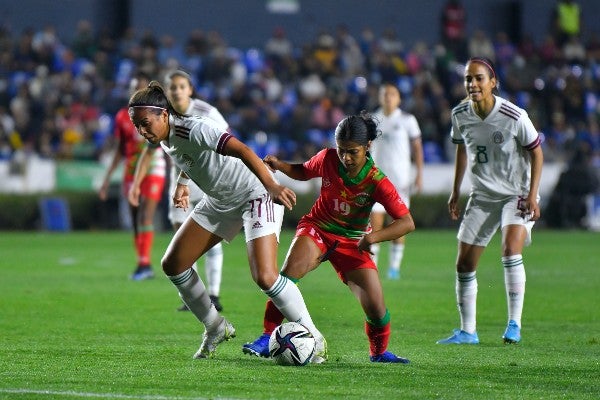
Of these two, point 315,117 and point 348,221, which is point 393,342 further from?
point 315,117

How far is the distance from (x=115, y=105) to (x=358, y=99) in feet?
20.0

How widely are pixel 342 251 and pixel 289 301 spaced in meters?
0.59

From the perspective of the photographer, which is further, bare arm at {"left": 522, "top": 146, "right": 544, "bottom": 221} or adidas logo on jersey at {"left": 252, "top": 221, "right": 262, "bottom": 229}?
bare arm at {"left": 522, "top": 146, "right": 544, "bottom": 221}

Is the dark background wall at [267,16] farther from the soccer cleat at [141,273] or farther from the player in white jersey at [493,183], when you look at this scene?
the player in white jersey at [493,183]

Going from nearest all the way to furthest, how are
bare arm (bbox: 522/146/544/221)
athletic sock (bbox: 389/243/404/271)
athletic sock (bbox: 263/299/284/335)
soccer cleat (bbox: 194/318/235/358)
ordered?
soccer cleat (bbox: 194/318/235/358), athletic sock (bbox: 263/299/284/335), bare arm (bbox: 522/146/544/221), athletic sock (bbox: 389/243/404/271)

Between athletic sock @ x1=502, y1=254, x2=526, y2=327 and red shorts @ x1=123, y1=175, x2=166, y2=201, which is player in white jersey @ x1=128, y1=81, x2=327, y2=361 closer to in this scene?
athletic sock @ x1=502, y1=254, x2=526, y2=327

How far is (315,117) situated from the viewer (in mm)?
27984

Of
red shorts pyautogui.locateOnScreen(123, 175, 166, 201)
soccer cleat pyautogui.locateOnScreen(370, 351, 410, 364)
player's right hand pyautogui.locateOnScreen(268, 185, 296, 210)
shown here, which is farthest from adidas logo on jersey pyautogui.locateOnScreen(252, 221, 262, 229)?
red shorts pyautogui.locateOnScreen(123, 175, 166, 201)

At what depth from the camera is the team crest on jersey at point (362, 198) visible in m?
7.94

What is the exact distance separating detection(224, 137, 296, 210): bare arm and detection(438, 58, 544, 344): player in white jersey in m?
2.47

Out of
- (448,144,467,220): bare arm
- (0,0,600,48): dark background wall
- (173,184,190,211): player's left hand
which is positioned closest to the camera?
(173,184,190,211): player's left hand

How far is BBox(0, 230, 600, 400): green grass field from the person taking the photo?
666 centimetres

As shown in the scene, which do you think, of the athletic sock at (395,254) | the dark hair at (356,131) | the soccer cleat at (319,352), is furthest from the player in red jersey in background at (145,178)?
the soccer cleat at (319,352)

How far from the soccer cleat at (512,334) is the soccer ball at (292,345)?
2.01 metres
